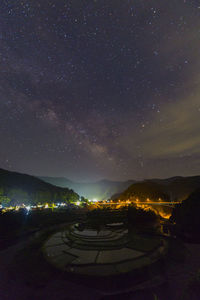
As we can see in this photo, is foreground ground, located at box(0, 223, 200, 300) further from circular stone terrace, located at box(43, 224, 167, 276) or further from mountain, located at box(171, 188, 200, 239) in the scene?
mountain, located at box(171, 188, 200, 239)

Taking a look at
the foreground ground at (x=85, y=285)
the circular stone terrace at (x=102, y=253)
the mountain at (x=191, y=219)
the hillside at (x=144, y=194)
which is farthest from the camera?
the hillside at (x=144, y=194)

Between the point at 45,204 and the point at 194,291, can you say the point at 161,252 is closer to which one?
the point at 194,291

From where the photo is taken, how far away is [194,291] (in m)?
7.23

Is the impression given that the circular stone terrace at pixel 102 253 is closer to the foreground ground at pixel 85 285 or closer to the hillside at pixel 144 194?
the foreground ground at pixel 85 285

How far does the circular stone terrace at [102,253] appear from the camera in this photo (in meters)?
9.49

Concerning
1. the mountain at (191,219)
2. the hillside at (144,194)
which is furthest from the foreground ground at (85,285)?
the hillside at (144,194)

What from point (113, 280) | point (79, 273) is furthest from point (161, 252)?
point (79, 273)

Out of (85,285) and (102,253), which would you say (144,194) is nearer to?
(102,253)

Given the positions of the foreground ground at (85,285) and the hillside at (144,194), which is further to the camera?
the hillside at (144,194)

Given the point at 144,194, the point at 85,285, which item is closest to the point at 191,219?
the point at 85,285

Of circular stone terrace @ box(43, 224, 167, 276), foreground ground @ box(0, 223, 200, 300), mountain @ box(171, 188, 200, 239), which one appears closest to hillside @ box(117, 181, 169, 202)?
mountain @ box(171, 188, 200, 239)

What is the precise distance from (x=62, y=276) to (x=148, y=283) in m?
5.10

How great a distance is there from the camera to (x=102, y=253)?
11805mm

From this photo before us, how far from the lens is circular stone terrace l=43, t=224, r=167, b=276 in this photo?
31.1 ft
